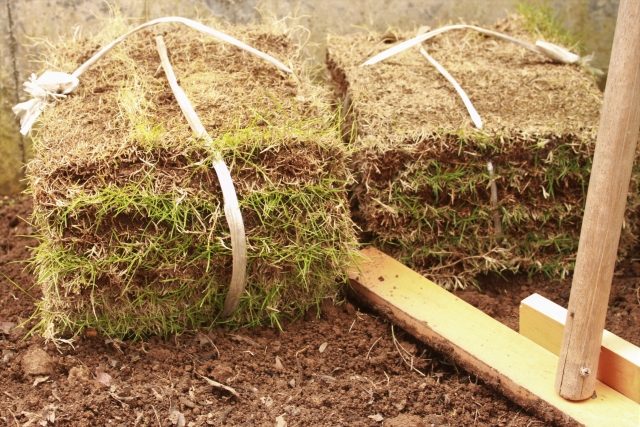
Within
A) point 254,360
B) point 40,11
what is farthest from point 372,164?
point 40,11

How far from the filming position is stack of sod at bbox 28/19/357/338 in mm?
1931

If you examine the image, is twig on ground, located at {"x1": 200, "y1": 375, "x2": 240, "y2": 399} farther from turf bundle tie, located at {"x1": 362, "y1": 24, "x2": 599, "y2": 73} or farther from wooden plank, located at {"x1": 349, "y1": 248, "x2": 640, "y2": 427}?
turf bundle tie, located at {"x1": 362, "y1": 24, "x2": 599, "y2": 73}

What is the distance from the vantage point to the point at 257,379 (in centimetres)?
200

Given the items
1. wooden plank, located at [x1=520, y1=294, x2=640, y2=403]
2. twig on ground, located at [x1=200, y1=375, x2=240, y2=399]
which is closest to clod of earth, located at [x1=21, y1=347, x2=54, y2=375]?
twig on ground, located at [x1=200, y1=375, x2=240, y2=399]

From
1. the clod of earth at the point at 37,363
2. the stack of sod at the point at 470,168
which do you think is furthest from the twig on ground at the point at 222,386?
the stack of sod at the point at 470,168

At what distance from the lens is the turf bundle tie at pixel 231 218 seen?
193cm

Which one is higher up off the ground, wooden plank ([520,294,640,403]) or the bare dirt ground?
wooden plank ([520,294,640,403])

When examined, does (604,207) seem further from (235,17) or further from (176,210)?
(235,17)

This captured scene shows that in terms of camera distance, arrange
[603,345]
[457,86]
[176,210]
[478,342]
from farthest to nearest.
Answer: [457,86] → [478,342] → [176,210] → [603,345]

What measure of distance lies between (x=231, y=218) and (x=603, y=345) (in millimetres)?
1019

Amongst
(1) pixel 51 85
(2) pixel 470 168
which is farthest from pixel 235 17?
(2) pixel 470 168

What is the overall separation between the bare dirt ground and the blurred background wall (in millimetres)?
1086

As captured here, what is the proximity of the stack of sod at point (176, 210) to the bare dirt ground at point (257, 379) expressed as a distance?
0.28ft

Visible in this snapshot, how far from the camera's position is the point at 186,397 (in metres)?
1.91
